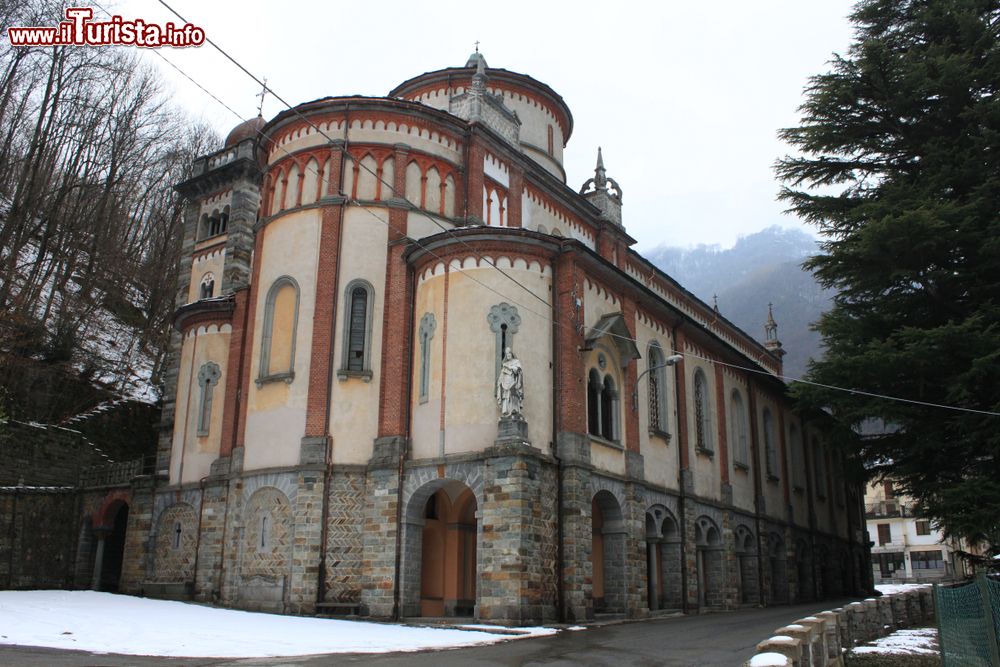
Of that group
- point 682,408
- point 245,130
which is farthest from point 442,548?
point 245,130

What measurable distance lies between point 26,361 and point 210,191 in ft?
33.5

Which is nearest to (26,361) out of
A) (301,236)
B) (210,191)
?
(210,191)

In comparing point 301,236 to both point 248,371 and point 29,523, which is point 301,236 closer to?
point 248,371

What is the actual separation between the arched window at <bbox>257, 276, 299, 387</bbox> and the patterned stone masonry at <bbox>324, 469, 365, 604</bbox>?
3826 mm

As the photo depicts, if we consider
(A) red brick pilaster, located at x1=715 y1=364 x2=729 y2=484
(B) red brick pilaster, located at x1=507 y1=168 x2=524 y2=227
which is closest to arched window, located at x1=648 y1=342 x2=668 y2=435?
(A) red brick pilaster, located at x1=715 y1=364 x2=729 y2=484

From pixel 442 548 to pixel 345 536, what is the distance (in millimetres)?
2778

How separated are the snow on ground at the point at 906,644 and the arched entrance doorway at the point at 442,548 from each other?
32.2 ft

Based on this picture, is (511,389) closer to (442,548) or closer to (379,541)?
(379,541)

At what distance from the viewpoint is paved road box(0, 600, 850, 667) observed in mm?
11680

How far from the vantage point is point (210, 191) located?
117ft

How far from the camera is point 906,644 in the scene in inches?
614

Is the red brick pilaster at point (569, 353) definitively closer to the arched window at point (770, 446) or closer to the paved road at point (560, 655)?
the paved road at point (560, 655)

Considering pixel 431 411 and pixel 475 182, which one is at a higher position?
pixel 475 182

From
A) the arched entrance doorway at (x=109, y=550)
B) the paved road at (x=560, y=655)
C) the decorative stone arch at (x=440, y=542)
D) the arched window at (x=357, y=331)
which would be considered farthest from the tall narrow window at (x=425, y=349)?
the arched entrance doorway at (x=109, y=550)
